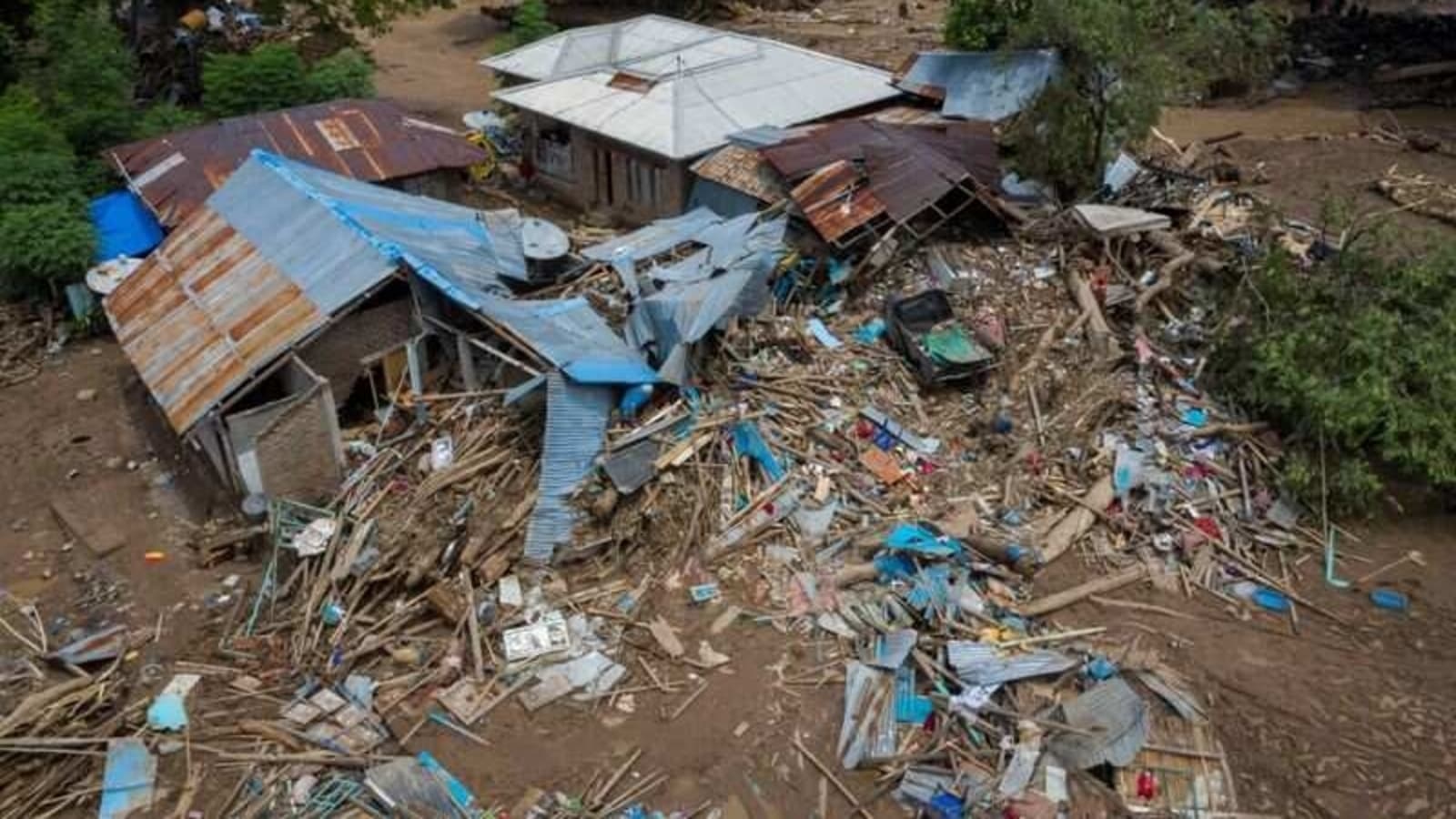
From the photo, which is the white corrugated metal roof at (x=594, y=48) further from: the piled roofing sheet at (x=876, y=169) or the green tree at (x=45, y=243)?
the green tree at (x=45, y=243)

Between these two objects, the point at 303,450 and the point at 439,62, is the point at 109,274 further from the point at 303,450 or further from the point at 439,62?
the point at 439,62

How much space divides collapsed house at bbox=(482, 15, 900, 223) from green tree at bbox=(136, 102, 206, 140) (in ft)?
19.9

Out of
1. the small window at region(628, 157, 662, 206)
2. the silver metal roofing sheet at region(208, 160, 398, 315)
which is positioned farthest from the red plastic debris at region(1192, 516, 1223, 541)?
the small window at region(628, 157, 662, 206)

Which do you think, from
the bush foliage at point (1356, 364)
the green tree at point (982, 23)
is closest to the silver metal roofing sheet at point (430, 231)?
the bush foliage at point (1356, 364)

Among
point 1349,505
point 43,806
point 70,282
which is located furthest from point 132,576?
point 1349,505

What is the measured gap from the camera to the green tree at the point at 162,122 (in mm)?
20688

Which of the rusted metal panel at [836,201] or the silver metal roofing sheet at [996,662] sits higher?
the rusted metal panel at [836,201]

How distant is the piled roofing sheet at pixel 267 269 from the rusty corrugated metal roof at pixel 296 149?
2759mm

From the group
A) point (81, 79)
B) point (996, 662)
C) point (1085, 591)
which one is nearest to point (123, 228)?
point (81, 79)

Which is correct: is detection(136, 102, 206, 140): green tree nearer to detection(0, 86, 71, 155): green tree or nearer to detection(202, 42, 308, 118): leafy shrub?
detection(202, 42, 308, 118): leafy shrub

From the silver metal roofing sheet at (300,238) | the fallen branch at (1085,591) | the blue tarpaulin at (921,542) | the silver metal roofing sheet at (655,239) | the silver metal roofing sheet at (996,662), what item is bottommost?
the fallen branch at (1085,591)

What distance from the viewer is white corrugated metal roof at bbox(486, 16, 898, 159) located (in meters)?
19.8

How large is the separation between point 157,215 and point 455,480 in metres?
9.23

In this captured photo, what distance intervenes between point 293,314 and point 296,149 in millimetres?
7617
